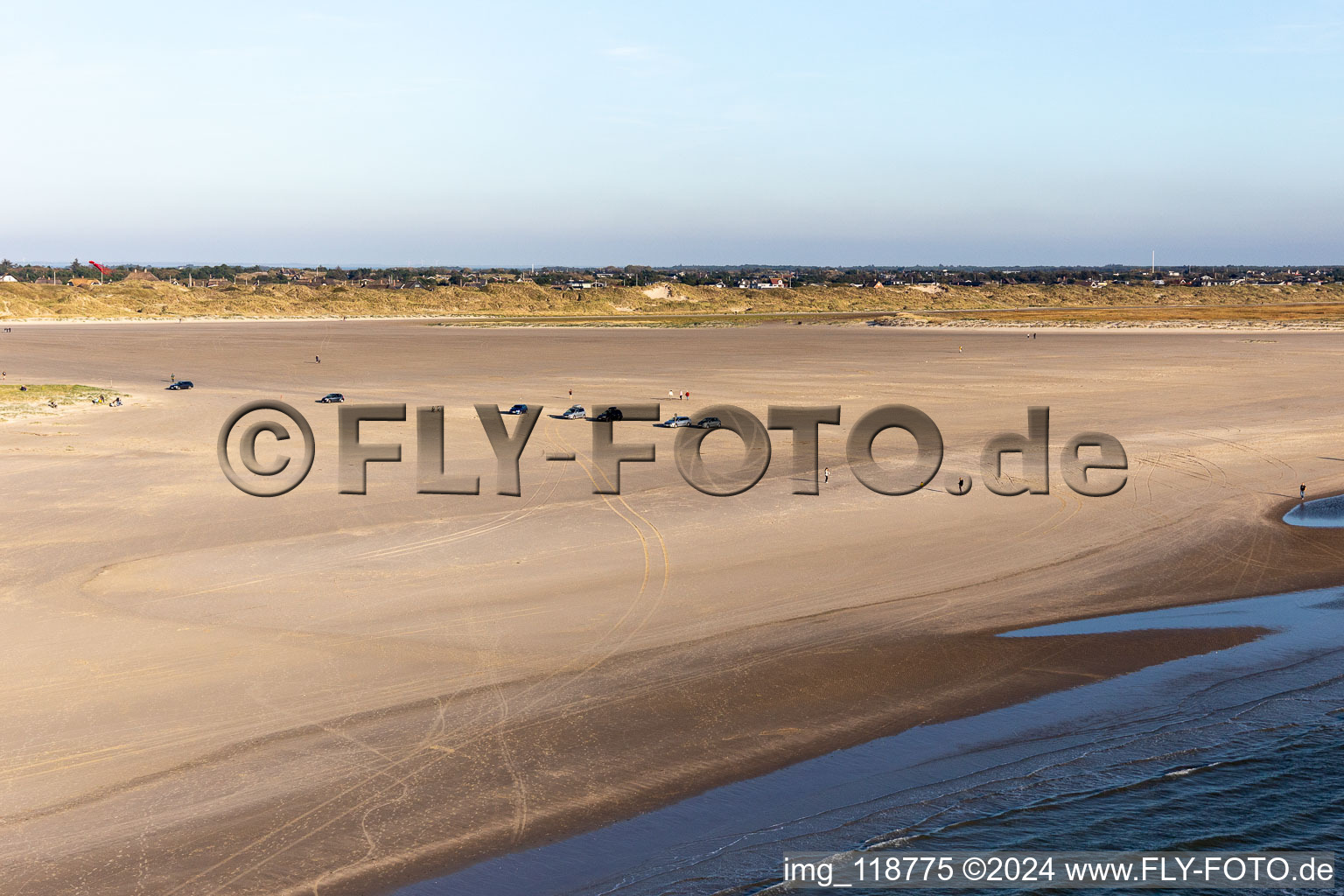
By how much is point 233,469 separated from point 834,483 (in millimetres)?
23514

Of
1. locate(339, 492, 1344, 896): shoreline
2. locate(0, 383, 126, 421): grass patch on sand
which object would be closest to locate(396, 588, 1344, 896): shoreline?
locate(339, 492, 1344, 896): shoreline

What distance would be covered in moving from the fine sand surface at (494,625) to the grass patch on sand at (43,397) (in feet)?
26.4

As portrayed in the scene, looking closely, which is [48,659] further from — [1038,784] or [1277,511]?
[1277,511]

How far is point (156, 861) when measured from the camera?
1445 cm

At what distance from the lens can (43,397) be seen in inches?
2623

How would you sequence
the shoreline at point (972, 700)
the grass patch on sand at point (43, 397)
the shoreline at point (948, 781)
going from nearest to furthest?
the shoreline at point (972, 700), the shoreline at point (948, 781), the grass patch on sand at point (43, 397)

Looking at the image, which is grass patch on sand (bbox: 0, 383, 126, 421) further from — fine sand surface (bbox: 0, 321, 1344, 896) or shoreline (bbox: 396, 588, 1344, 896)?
shoreline (bbox: 396, 588, 1344, 896)

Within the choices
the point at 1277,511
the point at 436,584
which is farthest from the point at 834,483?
the point at 436,584

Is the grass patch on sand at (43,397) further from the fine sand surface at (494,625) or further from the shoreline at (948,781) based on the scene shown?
the shoreline at (948,781)

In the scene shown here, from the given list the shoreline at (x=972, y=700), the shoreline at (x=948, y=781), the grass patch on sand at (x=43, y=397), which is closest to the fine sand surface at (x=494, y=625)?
the shoreline at (x=972, y=700)

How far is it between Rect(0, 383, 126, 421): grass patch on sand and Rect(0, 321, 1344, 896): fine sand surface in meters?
8.06

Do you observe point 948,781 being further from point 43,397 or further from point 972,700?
point 43,397

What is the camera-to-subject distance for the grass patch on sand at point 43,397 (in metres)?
60.4

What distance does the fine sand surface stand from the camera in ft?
52.4
